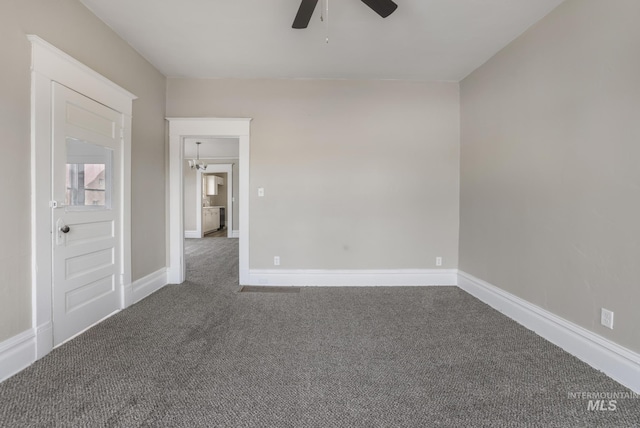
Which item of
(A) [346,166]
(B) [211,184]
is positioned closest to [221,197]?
(B) [211,184]

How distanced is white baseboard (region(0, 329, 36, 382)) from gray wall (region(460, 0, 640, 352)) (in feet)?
12.5

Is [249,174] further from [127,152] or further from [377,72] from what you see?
[377,72]

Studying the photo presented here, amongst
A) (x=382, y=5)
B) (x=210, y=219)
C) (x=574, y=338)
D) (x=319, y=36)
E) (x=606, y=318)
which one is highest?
(x=319, y=36)

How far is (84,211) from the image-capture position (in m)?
2.24

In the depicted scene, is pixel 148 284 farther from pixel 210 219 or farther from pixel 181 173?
pixel 210 219

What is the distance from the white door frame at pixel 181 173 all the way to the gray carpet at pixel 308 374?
855mm

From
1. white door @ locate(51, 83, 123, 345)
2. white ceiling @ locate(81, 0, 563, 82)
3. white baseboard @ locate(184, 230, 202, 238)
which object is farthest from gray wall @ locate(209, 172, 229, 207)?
white door @ locate(51, 83, 123, 345)

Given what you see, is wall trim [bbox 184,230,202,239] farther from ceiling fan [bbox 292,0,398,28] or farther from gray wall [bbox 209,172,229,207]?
ceiling fan [bbox 292,0,398,28]

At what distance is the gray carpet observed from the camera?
134cm

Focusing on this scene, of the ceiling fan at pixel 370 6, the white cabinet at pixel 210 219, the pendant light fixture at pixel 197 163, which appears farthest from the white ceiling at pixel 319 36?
the white cabinet at pixel 210 219

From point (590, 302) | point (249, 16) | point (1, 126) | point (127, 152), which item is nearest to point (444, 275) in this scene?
point (590, 302)

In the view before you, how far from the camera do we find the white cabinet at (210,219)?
29.3ft

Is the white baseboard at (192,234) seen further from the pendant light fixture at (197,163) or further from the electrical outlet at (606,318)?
the electrical outlet at (606,318)

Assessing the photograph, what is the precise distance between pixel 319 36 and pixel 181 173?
2.36 m
